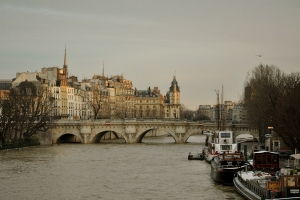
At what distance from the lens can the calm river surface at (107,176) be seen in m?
43.2

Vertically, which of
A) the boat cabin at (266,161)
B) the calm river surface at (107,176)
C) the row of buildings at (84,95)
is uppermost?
the row of buildings at (84,95)

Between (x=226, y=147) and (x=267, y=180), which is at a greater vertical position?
(x=226, y=147)

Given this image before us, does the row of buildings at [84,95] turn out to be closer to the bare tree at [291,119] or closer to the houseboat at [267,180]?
the bare tree at [291,119]

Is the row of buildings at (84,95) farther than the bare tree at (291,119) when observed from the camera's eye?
Yes

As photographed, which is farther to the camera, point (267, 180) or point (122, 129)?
point (122, 129)

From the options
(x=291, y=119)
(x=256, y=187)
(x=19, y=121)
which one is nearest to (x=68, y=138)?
(x=19, y=121)

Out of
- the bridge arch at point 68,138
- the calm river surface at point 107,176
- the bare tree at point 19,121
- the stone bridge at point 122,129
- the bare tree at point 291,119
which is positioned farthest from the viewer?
the bridge arch at point 68,138

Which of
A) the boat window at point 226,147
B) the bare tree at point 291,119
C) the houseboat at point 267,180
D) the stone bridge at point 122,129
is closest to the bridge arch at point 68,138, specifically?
the stone bridge at point 122,129

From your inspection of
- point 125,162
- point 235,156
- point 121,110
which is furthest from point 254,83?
point 121,110

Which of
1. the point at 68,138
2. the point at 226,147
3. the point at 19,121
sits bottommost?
the point at 226,147

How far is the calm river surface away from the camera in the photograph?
142 ft

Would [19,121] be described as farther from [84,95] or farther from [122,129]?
[84,95]

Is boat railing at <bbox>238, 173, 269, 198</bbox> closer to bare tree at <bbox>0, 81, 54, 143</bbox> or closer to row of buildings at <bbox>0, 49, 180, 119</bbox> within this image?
bare tree at <bbox>0, 81, 54, 143</bbox>

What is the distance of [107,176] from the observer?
53.2 m
